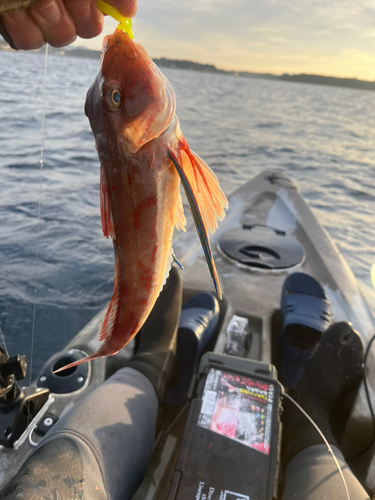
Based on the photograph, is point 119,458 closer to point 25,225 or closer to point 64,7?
point 64,7

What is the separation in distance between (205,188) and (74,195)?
6502 mm

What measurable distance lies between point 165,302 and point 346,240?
607 centimetres

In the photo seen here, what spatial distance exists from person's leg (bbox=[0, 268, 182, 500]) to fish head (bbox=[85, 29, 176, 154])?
1373 mm

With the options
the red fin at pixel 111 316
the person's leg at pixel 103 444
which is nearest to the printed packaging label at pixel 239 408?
the person's leg at pixel 103 444

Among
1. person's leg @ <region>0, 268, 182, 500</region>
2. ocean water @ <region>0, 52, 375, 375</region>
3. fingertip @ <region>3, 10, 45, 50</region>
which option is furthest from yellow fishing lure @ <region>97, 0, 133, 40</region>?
person's leg @ <region>0, 268, 182, 500</region>

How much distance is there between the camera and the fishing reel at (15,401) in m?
1.74

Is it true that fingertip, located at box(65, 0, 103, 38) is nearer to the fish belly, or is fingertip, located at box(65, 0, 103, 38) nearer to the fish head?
the fish head

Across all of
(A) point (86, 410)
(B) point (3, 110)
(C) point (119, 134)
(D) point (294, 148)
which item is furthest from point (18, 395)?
(D) point (294, 148)

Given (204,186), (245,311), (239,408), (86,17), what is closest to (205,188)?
(204,186)

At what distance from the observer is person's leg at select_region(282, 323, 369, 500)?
1.71 meters

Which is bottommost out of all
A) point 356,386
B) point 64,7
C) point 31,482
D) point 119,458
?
point 356,386

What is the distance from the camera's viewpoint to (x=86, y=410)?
1854 millimetres

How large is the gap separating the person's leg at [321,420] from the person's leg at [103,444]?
0.82m

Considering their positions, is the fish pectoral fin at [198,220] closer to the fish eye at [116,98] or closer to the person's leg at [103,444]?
the fish eye at [116,98]
